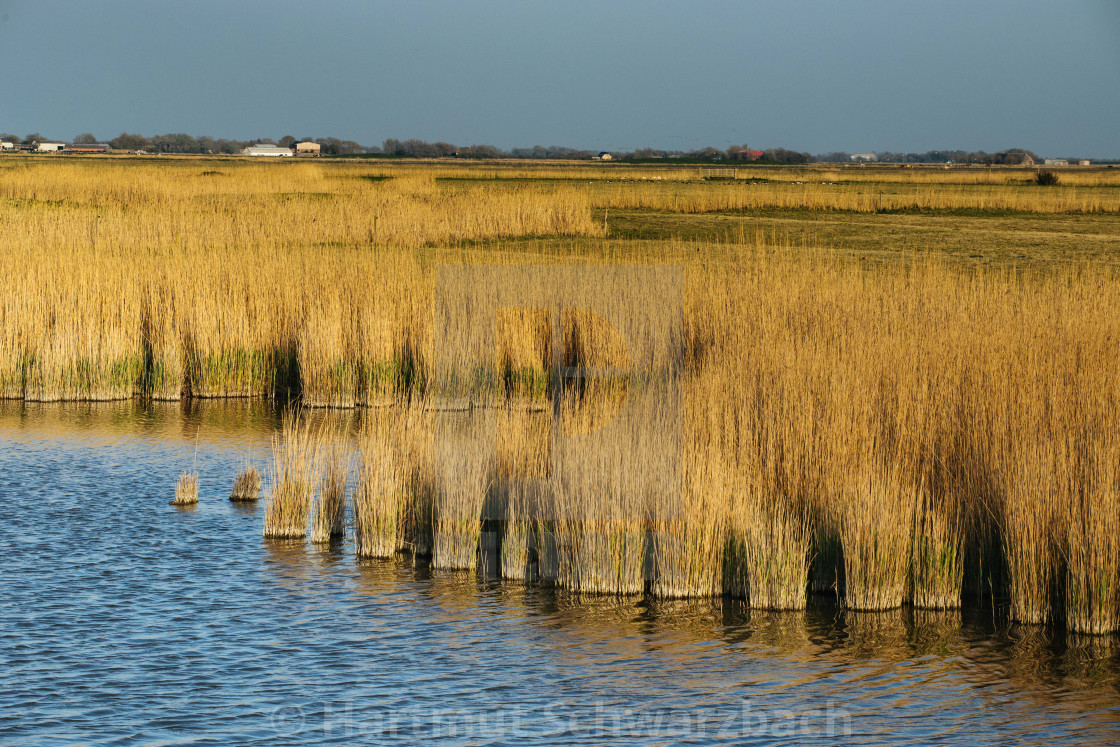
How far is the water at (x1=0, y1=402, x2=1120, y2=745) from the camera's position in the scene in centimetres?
555

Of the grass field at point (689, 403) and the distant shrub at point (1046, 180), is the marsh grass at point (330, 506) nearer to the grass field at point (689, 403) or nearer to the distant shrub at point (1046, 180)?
the grass field at point (689, 403)

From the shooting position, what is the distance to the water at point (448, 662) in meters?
5.55

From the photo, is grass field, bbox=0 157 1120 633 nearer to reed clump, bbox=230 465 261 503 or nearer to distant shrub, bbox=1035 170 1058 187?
reed clump, bbox=230 465 261 503

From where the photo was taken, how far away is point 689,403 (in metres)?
9.26

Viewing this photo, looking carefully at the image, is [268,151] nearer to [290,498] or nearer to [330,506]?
[330,506]

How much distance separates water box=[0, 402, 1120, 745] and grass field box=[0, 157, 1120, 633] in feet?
1.17

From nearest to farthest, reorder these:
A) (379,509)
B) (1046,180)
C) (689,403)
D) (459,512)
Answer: (459,512), (379,509), (689,403), (1046,180)

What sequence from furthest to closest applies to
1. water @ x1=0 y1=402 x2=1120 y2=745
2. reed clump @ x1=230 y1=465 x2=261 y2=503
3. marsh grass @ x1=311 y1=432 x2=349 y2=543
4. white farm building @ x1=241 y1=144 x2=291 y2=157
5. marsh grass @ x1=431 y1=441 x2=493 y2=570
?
white farm building @ x1=241 y1=144 x2=291 y2=157, reed clump @ x1=230 y1=465 x2=261 y2=503, marsh grass @ x1=311 y1=432 x2=349 y2=543, marsh grass @ x1=431 y1=441 x2=493 y2=570, water @ x1=0 y1=402 x2=1120 y2=745

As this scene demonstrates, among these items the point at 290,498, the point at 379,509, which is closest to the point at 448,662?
the point at 379,509

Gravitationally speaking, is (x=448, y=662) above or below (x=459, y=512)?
below

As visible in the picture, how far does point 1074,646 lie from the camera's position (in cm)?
661

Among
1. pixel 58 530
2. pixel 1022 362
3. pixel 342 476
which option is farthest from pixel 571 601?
pixel 1022 362

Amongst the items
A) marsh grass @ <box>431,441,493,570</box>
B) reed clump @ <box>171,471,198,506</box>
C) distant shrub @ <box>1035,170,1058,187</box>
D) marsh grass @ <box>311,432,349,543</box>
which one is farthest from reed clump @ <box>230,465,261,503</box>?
distant shrub @ <box>1035,170,1058,187</box>

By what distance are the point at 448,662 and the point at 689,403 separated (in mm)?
3620
